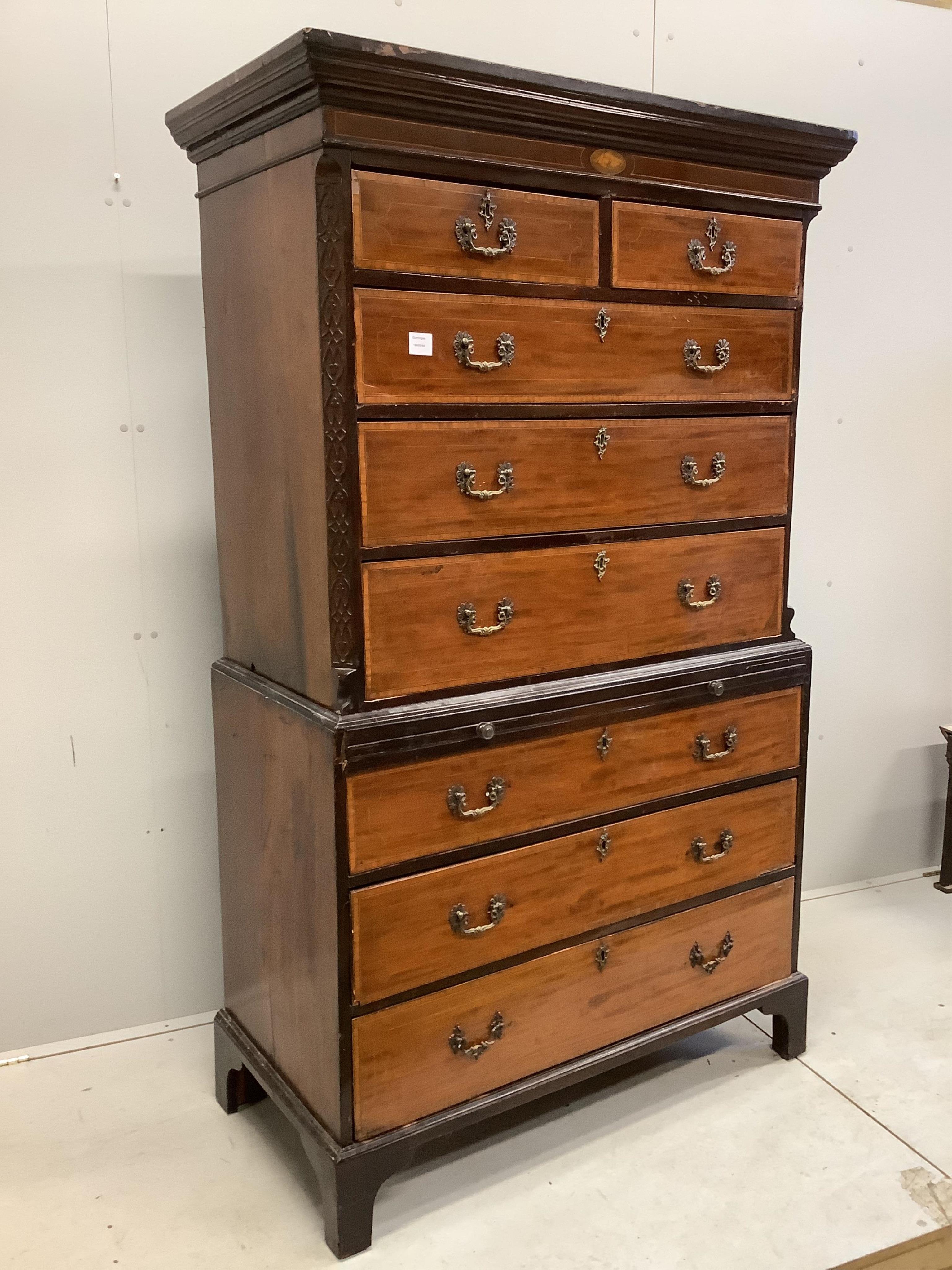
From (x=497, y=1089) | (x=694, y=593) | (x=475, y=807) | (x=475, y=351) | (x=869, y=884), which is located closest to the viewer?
(x=475, y=351)

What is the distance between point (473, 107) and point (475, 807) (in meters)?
1.13

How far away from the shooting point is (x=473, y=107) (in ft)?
5.47

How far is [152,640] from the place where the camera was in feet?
7.84

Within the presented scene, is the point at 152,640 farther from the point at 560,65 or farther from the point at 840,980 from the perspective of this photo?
the point at 840,980

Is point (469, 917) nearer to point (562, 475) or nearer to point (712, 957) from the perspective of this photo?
point (712, 957)

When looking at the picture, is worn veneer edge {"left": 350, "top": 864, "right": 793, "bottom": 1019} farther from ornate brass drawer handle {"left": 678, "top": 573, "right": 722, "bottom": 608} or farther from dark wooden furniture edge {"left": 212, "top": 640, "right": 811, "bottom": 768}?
ornate brass drawer handle {"left": 678, "top": 573, "right": 722, "bottom": 608}

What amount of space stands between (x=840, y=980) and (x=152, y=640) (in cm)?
188

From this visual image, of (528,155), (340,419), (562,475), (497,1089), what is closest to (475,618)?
(562,475)

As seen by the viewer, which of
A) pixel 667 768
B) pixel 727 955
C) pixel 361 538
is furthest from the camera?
pixel 727 955

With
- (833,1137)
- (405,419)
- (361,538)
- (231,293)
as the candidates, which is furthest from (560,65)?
(833,1137)

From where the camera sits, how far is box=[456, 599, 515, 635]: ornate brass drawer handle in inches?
71.9

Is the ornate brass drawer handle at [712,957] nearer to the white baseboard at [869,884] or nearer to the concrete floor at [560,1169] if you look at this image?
the concrete floor at [560,1169]

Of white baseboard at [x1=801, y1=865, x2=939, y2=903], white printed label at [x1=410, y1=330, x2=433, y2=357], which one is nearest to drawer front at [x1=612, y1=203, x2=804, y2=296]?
white printed label at [x1=410, y1=330, x2=433, y2=357]

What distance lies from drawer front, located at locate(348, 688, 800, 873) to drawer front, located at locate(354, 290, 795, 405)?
605 millimetres
